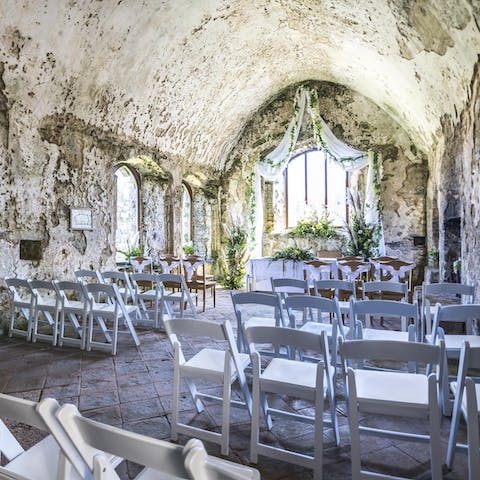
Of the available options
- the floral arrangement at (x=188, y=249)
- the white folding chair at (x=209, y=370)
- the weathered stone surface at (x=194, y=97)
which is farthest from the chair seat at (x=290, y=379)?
the floral arrangement at (x=188, y=249)

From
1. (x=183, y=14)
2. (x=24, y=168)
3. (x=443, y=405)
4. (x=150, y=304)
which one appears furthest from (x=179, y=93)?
(x=443, y=405)

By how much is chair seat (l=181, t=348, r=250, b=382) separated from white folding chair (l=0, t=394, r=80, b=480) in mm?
927

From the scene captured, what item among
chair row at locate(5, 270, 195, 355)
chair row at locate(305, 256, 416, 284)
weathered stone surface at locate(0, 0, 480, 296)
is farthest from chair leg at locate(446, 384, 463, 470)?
chair row at locate(305, 256, 416, 284)

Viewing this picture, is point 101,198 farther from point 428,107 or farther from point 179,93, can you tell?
point 428,107

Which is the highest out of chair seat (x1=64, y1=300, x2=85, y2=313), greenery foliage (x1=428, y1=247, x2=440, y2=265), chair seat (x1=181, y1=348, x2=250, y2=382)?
greenery foliage (x1=428, y1=247, x2=440, y2=265)

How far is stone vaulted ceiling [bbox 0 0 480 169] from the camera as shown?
4484mm

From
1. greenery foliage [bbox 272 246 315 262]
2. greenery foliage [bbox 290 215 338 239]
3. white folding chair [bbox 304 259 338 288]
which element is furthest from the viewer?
greenery foliage [bbox 290 215 338 239]

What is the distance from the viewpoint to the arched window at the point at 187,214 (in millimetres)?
9875

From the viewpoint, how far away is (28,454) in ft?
5.23

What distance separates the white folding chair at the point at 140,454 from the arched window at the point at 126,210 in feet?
23.7

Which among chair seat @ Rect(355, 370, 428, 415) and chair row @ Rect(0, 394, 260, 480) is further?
chair seat @ Rect(355, 370, 428, 415)

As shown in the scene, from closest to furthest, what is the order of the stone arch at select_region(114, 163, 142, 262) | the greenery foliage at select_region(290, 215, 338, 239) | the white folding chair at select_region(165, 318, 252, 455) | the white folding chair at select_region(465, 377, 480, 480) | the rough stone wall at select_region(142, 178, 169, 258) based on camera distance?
the white folding chair at select_region(465, 377, 480, 480) < the white folding chair at select_region(165, 318, 252, 455) < the stone arch at select_region(114, 163, 142, 262) < the rough stone wall at select_region(142, 178, 169, 258) < the greenery foliage at select_region(290, 215, 338, 239)

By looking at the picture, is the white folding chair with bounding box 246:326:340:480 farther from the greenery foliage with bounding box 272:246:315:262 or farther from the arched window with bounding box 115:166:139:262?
the arched window with bounding box 115:166:139:262

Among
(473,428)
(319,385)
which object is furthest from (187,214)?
(473,428)
